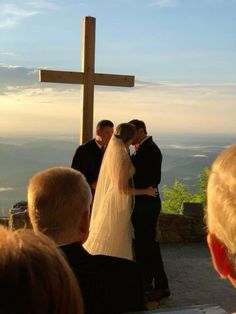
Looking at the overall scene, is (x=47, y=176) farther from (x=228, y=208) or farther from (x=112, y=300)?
(x=228, y=208)

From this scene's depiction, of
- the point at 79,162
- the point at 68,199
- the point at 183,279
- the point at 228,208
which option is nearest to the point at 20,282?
the point at 228,208

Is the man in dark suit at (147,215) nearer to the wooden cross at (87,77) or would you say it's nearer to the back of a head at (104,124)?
the back of a head at (104,124)

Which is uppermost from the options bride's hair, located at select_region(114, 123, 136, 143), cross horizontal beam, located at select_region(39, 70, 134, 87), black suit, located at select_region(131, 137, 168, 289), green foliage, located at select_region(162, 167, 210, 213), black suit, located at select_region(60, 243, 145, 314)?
cross horizontal beam, located at select_region(39, 70, 134, 87)

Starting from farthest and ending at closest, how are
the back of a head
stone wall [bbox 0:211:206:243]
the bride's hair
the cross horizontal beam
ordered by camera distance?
stone wall [bbox 0:211:206:243], the cross horizontal beam, the back of a head, the bride's hair

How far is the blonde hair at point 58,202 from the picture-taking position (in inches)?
95.7

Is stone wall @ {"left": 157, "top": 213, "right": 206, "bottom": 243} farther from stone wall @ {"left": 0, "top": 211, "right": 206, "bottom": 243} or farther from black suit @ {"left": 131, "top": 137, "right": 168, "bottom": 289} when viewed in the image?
black suit @ {"left": 131, "top": 137, "right": 168, "bottom": 289}

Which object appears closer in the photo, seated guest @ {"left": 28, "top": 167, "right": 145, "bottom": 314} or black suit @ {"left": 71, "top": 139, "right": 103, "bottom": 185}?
seated guest @ {"left": 28, "top": 167, "right": 145, "bottom": 314}

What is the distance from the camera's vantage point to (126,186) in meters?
5.48

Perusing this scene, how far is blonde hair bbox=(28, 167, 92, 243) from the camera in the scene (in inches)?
95.7

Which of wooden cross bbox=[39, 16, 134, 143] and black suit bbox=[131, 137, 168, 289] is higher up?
wooden cross bbox=[39, 16, 134, 143]

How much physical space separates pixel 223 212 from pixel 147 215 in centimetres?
432

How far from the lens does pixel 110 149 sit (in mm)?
5414

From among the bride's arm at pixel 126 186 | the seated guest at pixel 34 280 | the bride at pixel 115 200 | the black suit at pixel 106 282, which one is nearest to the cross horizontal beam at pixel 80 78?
the bride at pixel 115 200

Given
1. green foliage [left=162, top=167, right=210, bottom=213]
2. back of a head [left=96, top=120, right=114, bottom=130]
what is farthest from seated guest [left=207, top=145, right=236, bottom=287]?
green foliage [left=162, top=167, right=210, bottom=213]
